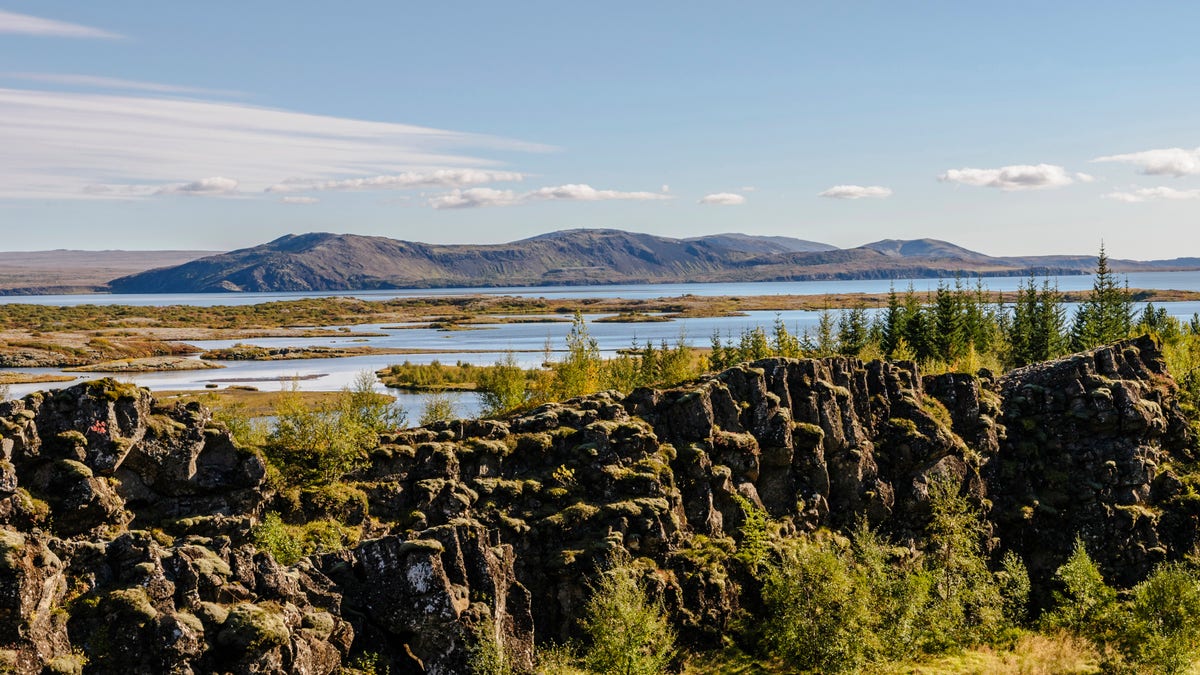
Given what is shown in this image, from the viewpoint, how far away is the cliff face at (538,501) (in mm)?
42312

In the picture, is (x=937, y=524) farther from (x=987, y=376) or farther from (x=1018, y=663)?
(x=987, y=376)

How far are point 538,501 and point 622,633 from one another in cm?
1440

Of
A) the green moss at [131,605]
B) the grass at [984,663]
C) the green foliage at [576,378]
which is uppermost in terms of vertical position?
the green foliage at [576,378]

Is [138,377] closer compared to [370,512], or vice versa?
[370,512]

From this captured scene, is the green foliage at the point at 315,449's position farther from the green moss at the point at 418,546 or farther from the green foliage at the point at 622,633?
the green foliage at the point at 622,633

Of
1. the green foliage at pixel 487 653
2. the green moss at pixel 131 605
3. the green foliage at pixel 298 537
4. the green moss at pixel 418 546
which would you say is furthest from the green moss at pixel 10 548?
the green foliage at pixel 487 653

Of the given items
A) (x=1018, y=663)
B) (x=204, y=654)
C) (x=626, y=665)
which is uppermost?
(x=204, y=654)

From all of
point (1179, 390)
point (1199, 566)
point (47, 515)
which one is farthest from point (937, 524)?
point (47, 515)

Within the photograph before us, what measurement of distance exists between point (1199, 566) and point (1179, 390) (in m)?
24.1

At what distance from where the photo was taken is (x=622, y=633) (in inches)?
1919

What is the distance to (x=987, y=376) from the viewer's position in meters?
88.6

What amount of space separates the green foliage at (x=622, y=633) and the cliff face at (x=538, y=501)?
15.0ft

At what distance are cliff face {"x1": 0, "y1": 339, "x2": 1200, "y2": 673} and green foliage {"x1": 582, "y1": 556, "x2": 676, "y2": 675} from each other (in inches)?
180

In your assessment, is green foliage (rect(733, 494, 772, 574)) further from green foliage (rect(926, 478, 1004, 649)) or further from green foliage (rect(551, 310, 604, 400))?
green foliage (rect(551, 310, 604, 400))
